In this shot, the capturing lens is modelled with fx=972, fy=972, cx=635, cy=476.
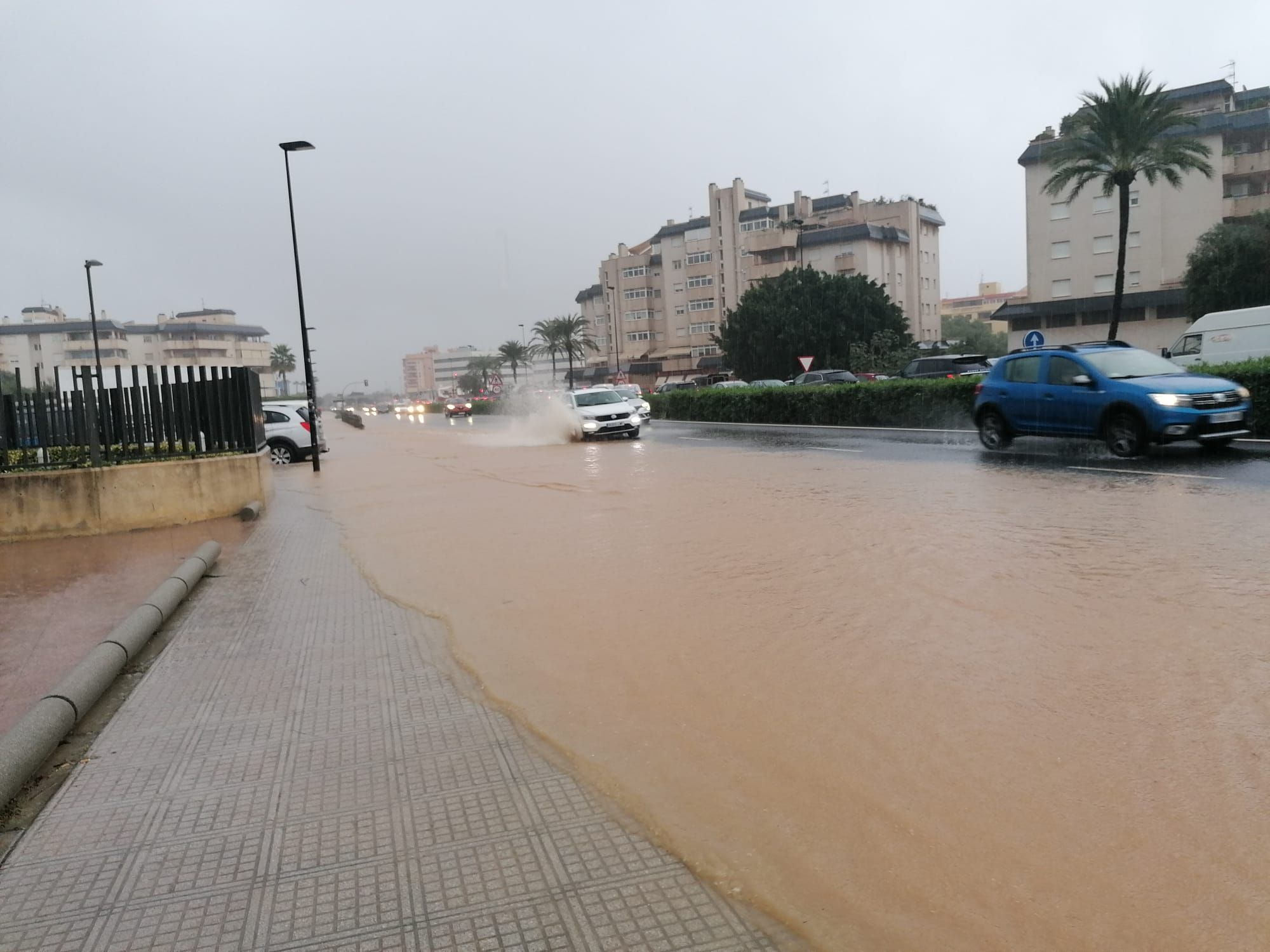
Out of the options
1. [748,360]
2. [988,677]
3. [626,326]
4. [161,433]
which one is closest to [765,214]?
[626,326]

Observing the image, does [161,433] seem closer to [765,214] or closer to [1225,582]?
[1225,582]

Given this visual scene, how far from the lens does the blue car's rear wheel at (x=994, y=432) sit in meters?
15.7

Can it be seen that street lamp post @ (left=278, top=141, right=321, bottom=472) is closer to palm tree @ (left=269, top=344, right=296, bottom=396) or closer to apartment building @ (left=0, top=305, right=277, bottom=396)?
apartment building @ (left=0, top=305, right=277, bottom=396)

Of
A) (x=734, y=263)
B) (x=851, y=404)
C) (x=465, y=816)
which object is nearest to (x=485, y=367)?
(x=734, y=263)

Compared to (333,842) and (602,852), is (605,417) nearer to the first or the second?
(333,842)

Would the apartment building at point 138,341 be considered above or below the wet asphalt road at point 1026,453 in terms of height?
above

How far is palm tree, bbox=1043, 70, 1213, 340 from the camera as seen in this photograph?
3694 centimetres

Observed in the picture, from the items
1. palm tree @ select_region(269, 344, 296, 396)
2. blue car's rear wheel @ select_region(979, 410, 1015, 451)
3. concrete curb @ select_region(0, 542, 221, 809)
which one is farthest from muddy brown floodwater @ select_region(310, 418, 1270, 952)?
palm tree @ select_region(269, 344, 296, 396)

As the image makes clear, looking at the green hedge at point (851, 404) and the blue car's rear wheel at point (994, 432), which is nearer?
the blue car's rear wheel at point (994, 432)

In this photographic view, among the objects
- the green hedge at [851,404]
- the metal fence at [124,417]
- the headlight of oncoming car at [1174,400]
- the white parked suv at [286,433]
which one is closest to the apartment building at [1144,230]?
the green hedge at [851,404]

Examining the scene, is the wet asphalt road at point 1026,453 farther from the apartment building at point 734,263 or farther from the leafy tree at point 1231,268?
the apartment building at point 734,263

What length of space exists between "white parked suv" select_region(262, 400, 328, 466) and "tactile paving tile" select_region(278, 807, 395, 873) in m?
21.6

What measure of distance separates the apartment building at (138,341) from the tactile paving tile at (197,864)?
11548cm

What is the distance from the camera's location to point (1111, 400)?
519 inches
